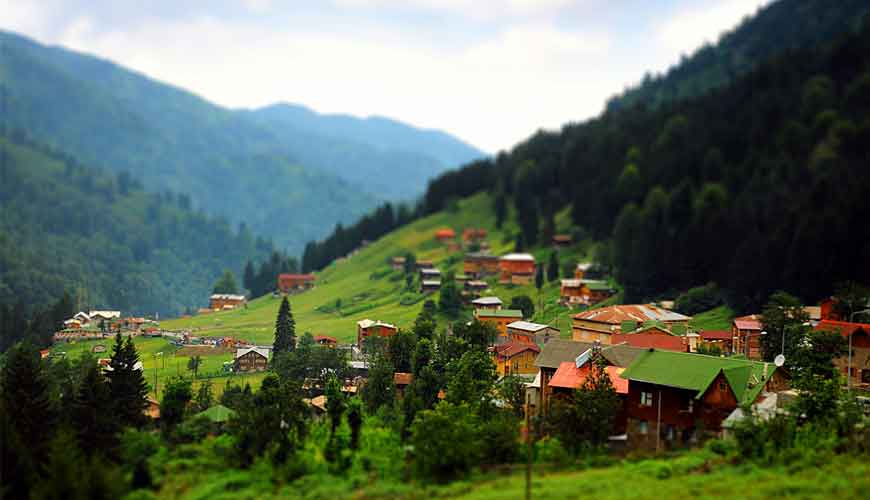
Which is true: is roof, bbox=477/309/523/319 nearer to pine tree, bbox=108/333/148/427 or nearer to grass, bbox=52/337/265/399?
grass, bbox=52/337/265/399

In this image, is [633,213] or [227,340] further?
[633,213]

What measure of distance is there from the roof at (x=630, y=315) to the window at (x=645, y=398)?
25.9m

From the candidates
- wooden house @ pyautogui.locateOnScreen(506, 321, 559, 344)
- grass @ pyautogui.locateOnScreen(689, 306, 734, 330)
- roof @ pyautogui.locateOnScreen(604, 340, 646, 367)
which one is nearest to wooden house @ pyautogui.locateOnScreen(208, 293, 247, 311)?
wooden house @ pyautogui.locateOnScreen(506, 321, 559, 344)

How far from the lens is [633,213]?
10881cm

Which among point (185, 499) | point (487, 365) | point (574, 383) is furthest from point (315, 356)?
point (185, 499)

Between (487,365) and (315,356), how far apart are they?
15.0 meters

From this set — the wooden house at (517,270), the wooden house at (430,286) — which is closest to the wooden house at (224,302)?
the wooden house at (430,286)

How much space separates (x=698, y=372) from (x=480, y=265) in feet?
239

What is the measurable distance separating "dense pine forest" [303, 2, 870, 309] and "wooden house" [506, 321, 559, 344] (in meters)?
18.8

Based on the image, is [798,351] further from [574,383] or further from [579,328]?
[579,328]

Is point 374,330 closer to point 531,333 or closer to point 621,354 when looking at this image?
point 531,333

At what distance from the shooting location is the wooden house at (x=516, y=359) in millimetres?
62269

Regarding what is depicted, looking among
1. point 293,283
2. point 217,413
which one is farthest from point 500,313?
point 293,283

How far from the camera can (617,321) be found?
2694 inches
